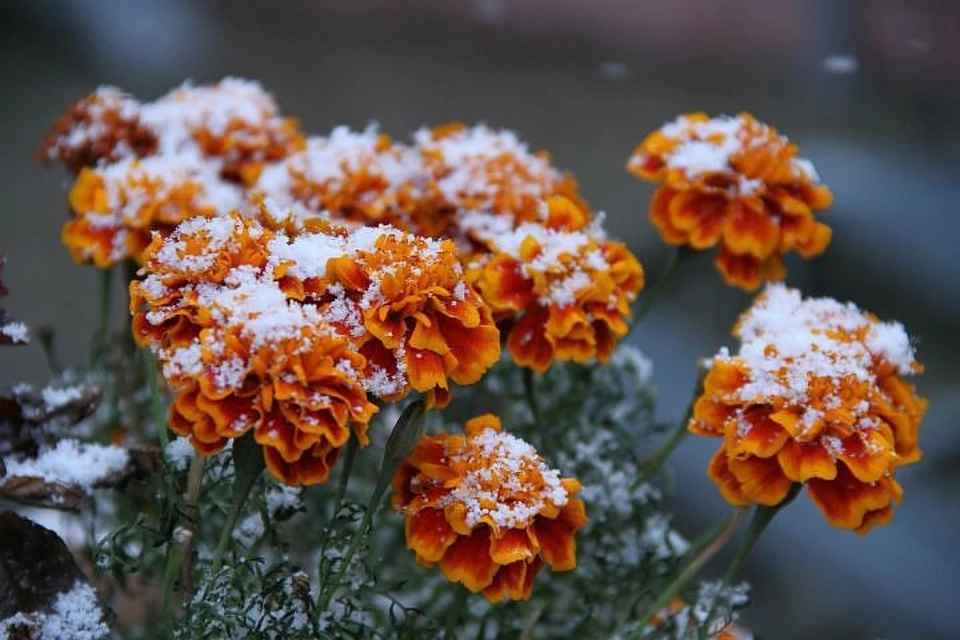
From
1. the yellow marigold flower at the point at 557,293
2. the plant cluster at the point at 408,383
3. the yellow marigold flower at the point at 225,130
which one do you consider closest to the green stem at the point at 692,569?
the plant cluster at the point at 408,383

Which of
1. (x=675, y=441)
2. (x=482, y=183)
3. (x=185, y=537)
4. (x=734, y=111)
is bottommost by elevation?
(x=185, y=537)

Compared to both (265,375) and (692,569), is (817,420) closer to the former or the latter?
(692,569)

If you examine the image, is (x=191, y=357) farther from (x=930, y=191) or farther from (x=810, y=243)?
(x=930, y=191)

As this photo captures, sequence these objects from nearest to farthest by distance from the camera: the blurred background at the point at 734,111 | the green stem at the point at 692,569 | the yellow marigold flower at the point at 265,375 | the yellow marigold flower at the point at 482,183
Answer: the yellow marigold flower at the point at 265,375 → the green stem at the point at 692,569 → the yellow marigold flower at the point at 482,183 → the blurred background at the point at 734,111

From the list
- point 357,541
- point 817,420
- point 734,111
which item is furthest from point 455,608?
point 734,111

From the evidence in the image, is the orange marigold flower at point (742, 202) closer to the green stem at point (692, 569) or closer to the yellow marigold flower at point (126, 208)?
the green stem at point (692, 569)

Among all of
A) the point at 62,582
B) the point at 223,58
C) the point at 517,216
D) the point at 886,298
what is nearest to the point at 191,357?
the point at 62,582
